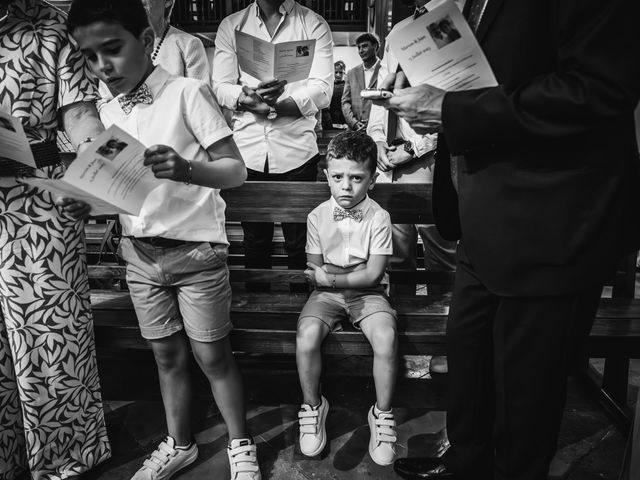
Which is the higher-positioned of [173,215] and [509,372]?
[173,215]

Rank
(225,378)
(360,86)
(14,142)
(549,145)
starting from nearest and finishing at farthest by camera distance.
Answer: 1. (549,145)
2. (14,142)
3. (225,378)
4. (360,86)

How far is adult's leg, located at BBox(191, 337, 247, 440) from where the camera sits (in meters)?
1.80

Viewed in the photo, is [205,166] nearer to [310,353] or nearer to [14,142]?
[14,142]

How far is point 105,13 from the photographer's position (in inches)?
58.3

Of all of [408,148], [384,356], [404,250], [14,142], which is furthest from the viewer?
[404,250]

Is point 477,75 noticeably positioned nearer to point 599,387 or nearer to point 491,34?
point 491,34

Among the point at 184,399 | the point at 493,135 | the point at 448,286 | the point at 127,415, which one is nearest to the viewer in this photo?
the point at 493,135

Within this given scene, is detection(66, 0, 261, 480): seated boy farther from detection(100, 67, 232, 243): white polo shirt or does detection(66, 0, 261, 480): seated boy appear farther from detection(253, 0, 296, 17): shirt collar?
detection(253, 0, 296, 17): shirt collar

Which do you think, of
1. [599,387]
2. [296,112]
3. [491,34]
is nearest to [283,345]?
[296,112]

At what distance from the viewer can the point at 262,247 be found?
2793 mm

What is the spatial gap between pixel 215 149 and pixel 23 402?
117cm

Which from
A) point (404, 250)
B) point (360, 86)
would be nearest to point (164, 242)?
point (404, 250)

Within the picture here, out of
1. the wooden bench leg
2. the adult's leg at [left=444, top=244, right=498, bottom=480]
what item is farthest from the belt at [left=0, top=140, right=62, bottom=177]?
the wooden bench leg

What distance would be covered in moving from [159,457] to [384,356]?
38.1 inches
